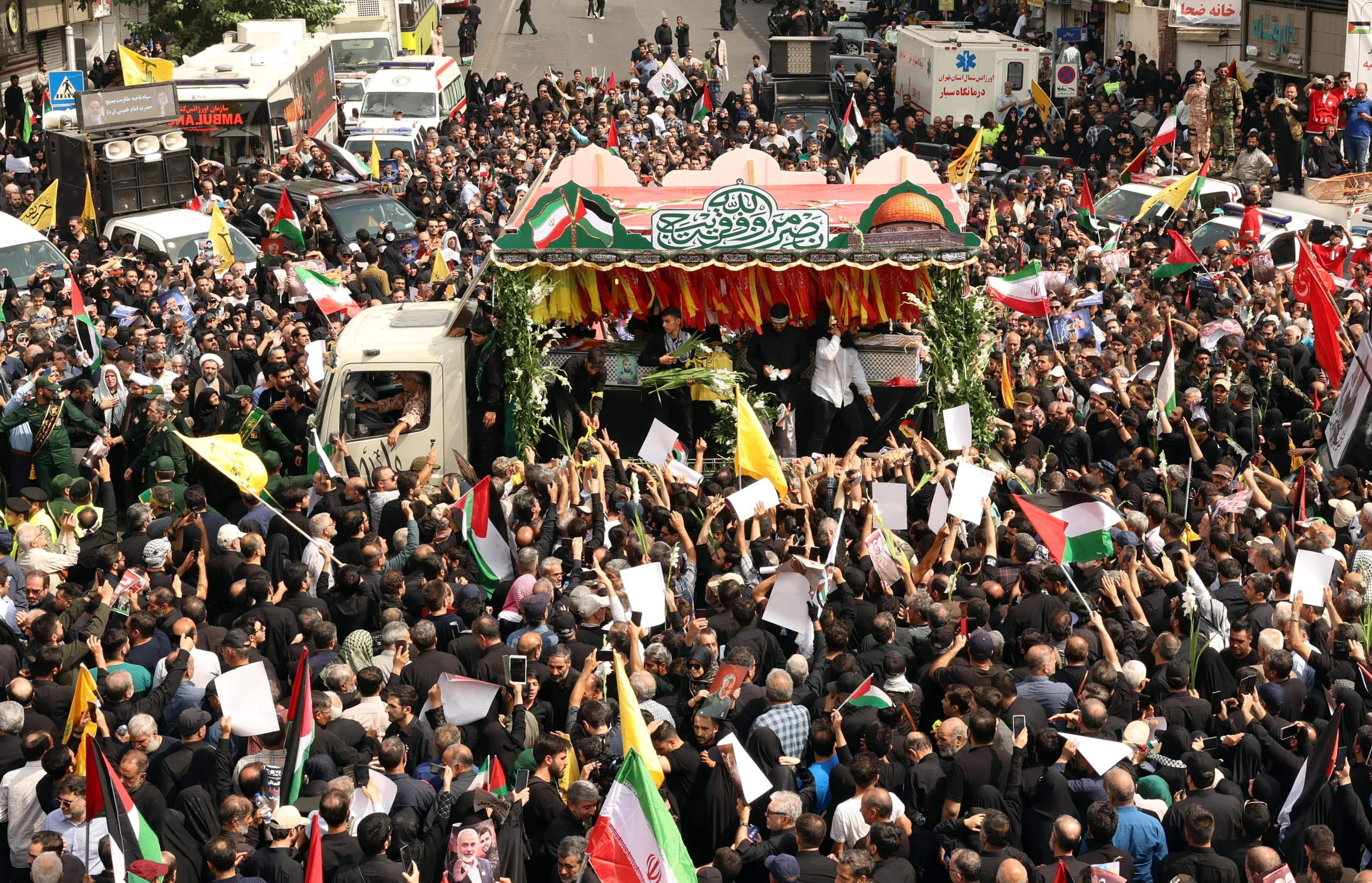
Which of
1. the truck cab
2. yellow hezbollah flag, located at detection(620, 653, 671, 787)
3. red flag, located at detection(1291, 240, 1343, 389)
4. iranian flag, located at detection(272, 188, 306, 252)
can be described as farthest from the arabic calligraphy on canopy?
iranian flag, located at detection(272, 188, 306, 252)

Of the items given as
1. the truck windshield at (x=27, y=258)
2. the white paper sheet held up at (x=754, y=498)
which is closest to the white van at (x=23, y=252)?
the truck windshield at (x=27, y=258)

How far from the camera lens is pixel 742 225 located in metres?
13.7

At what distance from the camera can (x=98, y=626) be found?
31.7ft

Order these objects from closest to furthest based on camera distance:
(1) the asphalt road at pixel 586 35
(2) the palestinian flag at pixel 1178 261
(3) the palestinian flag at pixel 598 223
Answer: (3) the palestinian flag at pixel 598 223
(2) the palestinian flag at pixel 1178 261
(1) the asphalt road at pixel 586 35

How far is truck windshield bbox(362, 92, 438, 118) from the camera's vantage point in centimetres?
3222

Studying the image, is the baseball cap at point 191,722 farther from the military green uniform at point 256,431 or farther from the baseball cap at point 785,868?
the military green uniform at point 256,431

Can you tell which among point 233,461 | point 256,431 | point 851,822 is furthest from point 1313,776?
point 256,431

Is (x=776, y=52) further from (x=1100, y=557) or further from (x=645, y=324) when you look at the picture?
(x=1100, y=557)

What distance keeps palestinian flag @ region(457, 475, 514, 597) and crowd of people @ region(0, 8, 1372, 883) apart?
53mm

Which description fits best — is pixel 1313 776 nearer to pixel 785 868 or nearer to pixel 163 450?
pixel 785 868

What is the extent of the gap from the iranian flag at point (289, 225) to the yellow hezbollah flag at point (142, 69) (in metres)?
9.73

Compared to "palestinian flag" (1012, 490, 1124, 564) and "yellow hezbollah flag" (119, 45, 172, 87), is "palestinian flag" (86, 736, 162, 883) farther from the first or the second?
"yellow hezbollah flag" (119, 45, 172, 87)

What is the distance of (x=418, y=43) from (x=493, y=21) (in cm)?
993

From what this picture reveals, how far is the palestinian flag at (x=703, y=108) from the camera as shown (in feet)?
106
